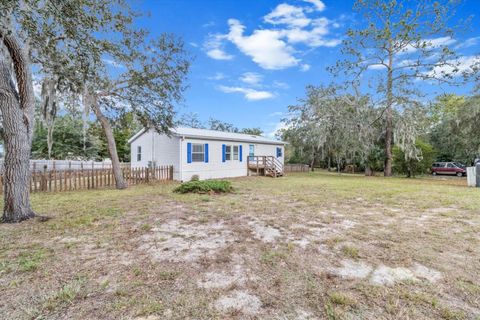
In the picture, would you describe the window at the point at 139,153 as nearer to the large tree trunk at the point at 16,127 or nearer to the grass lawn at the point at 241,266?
the grass lawn at the point at 241,266

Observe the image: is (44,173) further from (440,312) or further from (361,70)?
(361,70)

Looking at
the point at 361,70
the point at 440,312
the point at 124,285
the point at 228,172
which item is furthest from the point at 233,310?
the point at 361,70

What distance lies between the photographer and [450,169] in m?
19.7

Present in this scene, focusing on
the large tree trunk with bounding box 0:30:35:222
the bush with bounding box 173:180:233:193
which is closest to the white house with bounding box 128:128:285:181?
the bush with bounding box 173:180:233:193

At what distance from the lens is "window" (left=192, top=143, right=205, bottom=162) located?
41.5 ft

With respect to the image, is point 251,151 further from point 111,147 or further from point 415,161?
point 415,161

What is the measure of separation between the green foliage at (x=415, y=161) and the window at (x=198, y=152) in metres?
13.4

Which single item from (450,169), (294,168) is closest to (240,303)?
(294,168)

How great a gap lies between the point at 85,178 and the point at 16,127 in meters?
6.26

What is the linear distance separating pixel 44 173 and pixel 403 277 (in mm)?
10431

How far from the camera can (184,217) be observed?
4.89 m

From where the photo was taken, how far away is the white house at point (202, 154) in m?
12.1

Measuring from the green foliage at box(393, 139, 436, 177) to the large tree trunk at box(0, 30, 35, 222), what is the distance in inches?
743

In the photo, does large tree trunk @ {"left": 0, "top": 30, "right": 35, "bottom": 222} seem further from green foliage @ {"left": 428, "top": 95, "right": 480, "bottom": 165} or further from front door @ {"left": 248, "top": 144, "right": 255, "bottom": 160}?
green foliage @ {"left": 428, "top": 95, "right": 480, "bottom": 165}
